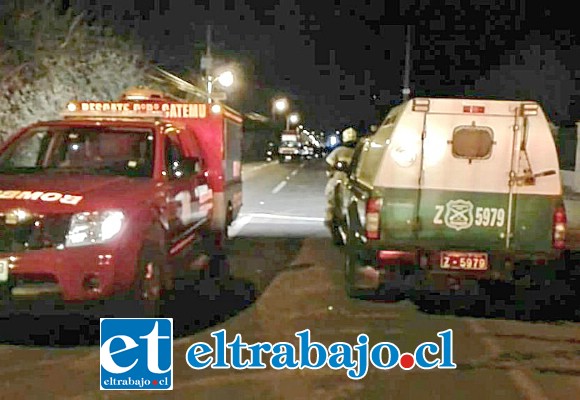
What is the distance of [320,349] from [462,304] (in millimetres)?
3002

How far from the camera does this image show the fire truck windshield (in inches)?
366

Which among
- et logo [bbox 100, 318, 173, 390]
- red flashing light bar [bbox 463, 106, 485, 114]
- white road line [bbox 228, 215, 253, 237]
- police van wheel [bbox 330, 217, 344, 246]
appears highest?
red flashing light bar [bbox 463, 106, 485, 114]

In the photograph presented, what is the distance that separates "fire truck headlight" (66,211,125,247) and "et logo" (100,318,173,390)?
2.49ft

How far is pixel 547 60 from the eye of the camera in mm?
38750

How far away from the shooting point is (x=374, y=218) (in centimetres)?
957

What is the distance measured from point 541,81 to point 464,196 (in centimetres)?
3101

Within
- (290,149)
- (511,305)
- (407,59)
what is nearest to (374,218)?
(511,305)

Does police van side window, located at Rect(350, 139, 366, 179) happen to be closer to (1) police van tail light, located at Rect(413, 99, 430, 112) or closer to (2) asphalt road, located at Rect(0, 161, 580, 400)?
(2) asphalt road, located at Rect(0, 161, 580, 400)

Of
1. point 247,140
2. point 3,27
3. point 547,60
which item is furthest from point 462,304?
point 247,140

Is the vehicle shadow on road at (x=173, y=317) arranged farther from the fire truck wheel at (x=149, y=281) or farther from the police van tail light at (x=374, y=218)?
the police van tail light at (x=374, y=218)

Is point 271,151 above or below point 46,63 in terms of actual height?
below

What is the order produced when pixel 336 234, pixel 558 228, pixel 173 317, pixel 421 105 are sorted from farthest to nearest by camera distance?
1. pixel 336 234
2. pixel 421 105
3. pixel 558 228
4. pixel 173 317

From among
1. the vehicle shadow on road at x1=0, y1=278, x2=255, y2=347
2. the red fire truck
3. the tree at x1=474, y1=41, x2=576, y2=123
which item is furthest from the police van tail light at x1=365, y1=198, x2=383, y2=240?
the tree at x1=474, y1=41, x2=576, y2=123

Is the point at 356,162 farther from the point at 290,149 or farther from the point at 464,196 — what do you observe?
the point at 290,149
